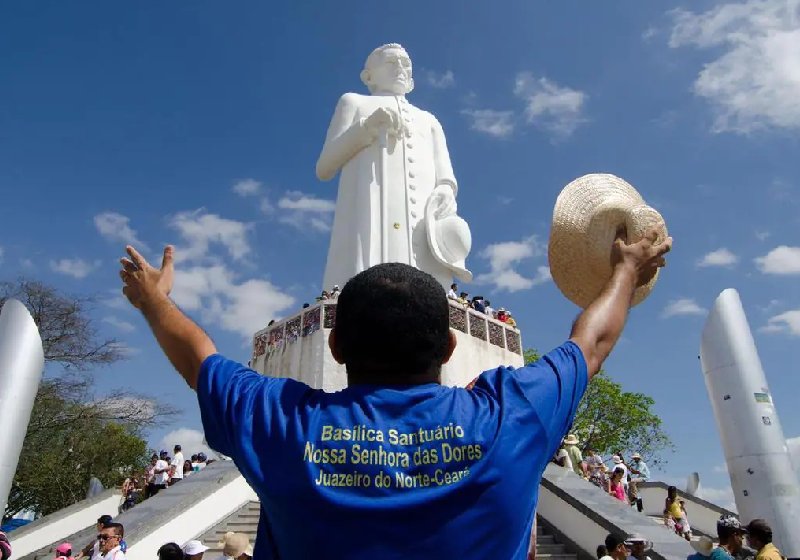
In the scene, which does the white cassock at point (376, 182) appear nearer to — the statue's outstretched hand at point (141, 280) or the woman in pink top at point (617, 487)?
the woman in pink top at point (617, 487)

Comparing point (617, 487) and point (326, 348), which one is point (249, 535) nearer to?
point (326, 348)

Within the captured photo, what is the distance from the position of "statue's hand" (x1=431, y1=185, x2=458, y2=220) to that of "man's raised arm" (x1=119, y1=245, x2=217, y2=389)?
1122 cm

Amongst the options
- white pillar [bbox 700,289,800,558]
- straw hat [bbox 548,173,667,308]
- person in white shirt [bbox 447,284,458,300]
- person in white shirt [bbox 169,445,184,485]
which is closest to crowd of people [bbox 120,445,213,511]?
person in white shirt [bbox 169,445,184,485]

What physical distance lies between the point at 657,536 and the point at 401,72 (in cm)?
994

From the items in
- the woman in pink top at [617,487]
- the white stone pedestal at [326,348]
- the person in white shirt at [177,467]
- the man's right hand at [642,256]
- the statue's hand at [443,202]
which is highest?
the statue's hand at [443,202]

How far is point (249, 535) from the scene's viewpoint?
835cm

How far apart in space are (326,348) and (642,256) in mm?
9181

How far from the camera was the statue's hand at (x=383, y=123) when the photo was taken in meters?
12.2

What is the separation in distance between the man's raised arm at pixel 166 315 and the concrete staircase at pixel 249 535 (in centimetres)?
649

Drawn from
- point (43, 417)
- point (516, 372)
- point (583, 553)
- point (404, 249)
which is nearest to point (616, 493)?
point (583, 553)

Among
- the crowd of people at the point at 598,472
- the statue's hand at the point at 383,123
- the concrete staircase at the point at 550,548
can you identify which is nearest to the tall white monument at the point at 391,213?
the statue's hand at the point at 383,123

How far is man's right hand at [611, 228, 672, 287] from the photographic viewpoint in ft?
6.15

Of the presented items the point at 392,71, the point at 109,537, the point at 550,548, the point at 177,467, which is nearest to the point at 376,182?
the point at 392,71

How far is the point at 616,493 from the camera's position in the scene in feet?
34.6
